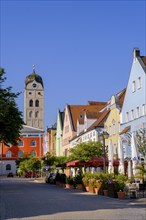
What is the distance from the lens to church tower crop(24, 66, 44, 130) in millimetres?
150500

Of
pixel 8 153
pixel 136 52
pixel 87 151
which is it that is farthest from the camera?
pixel 8 153

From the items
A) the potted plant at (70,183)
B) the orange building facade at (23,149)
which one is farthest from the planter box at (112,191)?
the orange building facade at (23,149)

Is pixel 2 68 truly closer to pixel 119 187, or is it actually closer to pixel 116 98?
pixel 119 187

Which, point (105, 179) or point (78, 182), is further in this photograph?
point (78, 182)

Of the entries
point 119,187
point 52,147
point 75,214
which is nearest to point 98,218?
point 75,214

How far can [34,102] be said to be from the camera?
152m

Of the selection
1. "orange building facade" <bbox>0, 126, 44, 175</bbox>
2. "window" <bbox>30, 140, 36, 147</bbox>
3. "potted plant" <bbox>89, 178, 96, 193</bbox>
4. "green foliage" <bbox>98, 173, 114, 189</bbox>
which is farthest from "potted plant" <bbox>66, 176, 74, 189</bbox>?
"window" <bbox>30, 140, 36, 147</bbox>

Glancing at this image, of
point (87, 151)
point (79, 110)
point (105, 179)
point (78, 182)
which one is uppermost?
point (79, 110)

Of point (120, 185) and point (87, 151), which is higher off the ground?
point (87, 151)

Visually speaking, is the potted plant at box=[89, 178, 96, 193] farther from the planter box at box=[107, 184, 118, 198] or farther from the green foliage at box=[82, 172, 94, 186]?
the planter box at box=[107, 184, 118, 198]

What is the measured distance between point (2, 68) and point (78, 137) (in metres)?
40.9

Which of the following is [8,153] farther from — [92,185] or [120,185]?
[120,185]

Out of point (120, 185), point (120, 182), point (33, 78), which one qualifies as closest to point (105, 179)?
point (120, 185)

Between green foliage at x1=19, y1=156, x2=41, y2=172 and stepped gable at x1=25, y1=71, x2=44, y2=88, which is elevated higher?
stepped gable at x1=25, y1=71, x2=44, y2=88
